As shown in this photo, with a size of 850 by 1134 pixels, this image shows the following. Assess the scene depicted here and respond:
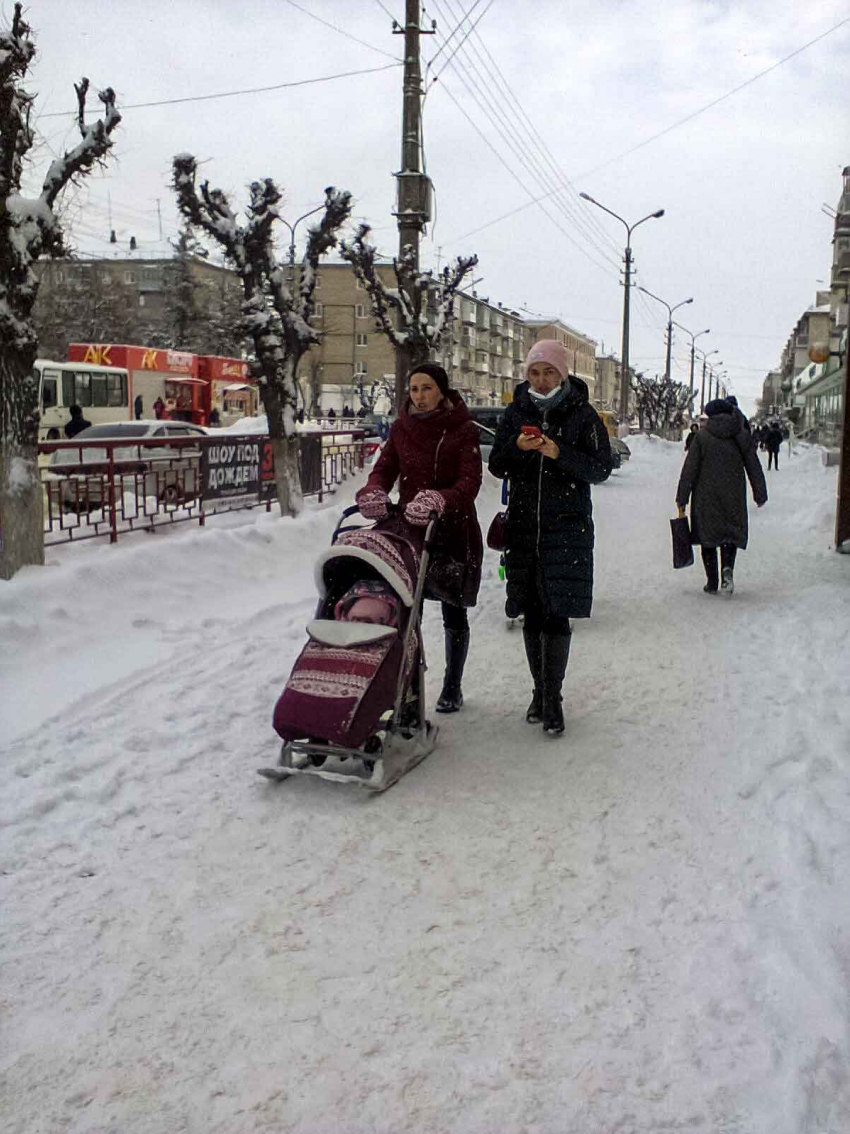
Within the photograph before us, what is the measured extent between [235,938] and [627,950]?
114 cm

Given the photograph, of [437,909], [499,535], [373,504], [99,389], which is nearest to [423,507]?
[373,504]

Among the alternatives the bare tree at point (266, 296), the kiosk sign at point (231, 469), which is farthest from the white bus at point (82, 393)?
the kiosk sign at point (231, 469)

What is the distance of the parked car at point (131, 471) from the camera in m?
9.20

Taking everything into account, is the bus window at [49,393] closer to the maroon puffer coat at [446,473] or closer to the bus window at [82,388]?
the bus window at [82,388]

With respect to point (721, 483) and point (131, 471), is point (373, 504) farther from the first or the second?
point (131, 471)

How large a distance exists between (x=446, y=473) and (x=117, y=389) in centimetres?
3219

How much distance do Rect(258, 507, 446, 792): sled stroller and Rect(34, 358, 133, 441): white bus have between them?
81.4 feet

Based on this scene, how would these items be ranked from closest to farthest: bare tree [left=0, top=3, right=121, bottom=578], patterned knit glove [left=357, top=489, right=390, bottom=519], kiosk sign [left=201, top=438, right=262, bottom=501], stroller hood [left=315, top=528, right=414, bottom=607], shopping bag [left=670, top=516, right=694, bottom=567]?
1. stroller hood [left=315, top=528, right=414, bottom=607]
2. patterned knit glove [left=357, top=489, right=390, bottom=519]
3. bare tree [left=0, top=3, right=121, bottom=578]
4. shopping bag [left=670, top=516, right=694, bottom=567]
5. kiosk sign [left=201, top=438, right=262, bottom=501]

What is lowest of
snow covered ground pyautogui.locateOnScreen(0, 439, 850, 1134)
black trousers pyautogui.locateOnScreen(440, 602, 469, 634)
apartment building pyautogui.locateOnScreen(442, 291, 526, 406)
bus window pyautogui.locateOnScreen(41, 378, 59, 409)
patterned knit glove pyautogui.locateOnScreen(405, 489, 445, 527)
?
snow covered ground pyautogui.locateOnScreen(0, 439, 850, 1134)

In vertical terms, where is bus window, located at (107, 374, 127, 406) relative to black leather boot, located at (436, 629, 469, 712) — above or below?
above

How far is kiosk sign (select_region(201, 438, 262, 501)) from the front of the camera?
1153cm

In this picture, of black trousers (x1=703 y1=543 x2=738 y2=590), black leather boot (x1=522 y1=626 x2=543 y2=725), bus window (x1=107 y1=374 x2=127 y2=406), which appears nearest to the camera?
black leather boot (x1=522 y1=626 x2=543 y2=725)

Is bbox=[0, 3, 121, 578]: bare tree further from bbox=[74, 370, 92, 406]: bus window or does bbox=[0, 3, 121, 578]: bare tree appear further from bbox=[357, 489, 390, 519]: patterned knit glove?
bbox=[74, 370, 92, 406]: bus window

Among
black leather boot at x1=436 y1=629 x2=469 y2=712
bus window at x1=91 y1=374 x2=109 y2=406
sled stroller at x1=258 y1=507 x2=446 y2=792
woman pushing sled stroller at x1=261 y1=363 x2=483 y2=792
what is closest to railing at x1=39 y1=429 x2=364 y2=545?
black leather boot at x1=436 y1=629 x2=469 y2=712
